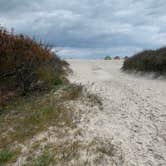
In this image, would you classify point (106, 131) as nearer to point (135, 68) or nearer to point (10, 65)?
point (10, 65)

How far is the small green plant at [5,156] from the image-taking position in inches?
212

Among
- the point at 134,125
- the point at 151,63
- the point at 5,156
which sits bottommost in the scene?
the point at 5,156

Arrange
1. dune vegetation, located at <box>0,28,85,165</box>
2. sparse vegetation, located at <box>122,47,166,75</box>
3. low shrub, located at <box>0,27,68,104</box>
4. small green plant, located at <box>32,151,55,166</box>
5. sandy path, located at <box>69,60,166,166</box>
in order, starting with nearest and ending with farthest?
small green plant, located at <box>32,151,55,166</box> < sandy path, located at <box>69,60,166,166</box> < dune vegetation, located at <box>0,28,85,165</box> < low shrub, located at <box>0,27,68,104</box> < sparse vegetation, located at <box>122,47,166,75</box>

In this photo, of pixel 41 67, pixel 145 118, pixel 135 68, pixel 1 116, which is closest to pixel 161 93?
pixel 145 118

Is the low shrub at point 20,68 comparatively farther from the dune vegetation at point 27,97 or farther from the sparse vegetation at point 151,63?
the sparse vegetation at point 151,63

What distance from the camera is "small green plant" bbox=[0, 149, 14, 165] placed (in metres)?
5.40

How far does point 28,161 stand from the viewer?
5.34 metres

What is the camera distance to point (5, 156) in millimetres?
5469

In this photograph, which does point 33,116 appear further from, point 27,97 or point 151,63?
point 151,63

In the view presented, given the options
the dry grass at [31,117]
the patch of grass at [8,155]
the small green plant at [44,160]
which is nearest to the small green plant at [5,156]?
the patch of grass at [8,155]

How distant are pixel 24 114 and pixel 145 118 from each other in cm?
272

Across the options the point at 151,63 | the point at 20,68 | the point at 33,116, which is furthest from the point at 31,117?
the point at 151,63

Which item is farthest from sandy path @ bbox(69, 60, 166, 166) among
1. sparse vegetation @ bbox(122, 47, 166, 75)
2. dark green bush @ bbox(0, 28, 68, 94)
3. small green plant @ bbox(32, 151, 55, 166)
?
sparse vegetation @ bbox(122, 47, 166, 75)

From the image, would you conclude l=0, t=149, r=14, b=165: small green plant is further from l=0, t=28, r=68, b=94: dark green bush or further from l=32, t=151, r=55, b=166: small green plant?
l=0, t=28, r=68, b=94: dark green bush
